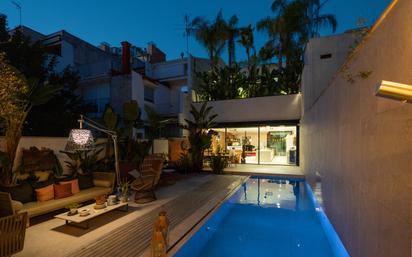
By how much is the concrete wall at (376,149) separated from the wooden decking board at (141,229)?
3.25 meters

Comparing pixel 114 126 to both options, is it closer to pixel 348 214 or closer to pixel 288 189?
pixel 288 189

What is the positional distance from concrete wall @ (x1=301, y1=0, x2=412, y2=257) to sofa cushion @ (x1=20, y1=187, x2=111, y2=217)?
18.6ft

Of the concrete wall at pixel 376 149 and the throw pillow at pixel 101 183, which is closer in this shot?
the concrete wall at pixel 376 149

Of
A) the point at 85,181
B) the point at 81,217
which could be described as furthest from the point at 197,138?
the point at 81,217

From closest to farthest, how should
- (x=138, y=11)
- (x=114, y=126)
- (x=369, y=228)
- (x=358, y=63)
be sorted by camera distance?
(x=369, y=228) < (x=358, y=63) < (x=114, y=126) < (x=138, y=11)

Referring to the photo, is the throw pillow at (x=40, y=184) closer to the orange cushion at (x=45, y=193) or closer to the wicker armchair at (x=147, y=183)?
the orange cushion at (x=45, y=193)

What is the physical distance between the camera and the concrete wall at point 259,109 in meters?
12.7

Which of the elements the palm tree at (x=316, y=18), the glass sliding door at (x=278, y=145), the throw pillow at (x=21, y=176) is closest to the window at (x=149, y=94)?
the glass sliding door at (x=278, y=145)

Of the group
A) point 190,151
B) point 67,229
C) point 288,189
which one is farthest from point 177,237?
point 190,151

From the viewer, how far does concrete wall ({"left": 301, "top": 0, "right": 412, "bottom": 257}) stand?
209 centimetres

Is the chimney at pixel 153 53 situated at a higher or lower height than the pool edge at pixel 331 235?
higher

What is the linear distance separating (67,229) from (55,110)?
8889 millimetres

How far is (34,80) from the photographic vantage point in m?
5.70

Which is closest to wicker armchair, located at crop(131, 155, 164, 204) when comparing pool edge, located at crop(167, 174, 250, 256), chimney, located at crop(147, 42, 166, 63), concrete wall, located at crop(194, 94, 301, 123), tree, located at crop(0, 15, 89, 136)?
pool edge, located at crop(167, 174, 250, 256)
